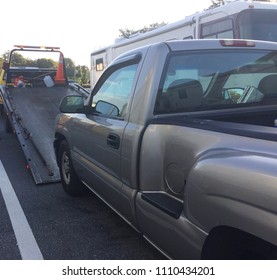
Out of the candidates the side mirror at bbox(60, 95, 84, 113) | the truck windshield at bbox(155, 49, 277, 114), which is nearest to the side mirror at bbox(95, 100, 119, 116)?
the side mirror at bbox(60, 95, 84, 113)

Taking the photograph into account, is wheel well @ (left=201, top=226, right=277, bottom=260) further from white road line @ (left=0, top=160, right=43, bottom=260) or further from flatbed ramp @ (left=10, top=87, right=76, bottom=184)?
flatbed ramp @ (left=10, top=87, right=76, bottom=184)

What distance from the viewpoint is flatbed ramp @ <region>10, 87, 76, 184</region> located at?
586 cm

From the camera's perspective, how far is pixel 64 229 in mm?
3947

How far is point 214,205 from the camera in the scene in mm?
1939

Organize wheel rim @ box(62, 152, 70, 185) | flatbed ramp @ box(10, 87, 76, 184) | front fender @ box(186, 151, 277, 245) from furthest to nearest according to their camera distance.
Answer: flatbed ramp @ box(10, 87, 76, 184) < wheel rim @ box(62, 152, 70, 185) < front fender @ box(186, 151, 277, 245)

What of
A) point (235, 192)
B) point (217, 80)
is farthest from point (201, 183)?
point (217, 80)

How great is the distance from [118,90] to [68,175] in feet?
6.14

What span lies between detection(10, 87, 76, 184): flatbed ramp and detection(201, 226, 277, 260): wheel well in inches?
153

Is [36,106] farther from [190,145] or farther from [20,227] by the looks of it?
[190,145]

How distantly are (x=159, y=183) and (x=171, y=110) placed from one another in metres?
0.61

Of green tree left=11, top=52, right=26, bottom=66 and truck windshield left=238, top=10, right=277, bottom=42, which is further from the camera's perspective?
green tree left=11, top=52, right=26, bottom=66
